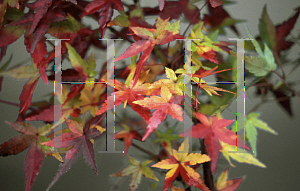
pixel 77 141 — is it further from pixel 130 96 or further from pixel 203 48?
pixel 203 48

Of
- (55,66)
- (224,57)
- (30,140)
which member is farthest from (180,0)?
(30,140)

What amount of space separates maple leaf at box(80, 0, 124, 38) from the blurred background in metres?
0.23

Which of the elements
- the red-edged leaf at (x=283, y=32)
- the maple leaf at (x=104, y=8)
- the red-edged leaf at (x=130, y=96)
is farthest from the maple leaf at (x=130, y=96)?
the red-edged leaf at (x=283, y=32)

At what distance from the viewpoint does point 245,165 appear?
0.62 m

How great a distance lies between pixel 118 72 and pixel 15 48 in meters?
0.41

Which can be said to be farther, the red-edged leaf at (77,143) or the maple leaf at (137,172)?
the maple leaf at (137,172)

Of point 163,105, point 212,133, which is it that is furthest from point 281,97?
point 163,105

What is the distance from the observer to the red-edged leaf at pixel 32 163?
346mm

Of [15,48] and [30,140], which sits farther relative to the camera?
[15,48]

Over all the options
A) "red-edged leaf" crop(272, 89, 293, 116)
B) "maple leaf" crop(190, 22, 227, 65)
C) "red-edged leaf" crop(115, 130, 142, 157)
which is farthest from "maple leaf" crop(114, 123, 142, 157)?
"red-edged leaf" crop(272, 89, 293, 116)

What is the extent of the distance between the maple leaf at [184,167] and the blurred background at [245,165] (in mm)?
225

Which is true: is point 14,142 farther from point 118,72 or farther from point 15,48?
point 15,48

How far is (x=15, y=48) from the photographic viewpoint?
2.03ft

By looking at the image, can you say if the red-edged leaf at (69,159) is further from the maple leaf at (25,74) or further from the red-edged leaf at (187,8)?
the red-edged leaf at (187,8)
